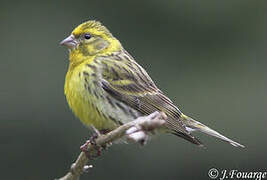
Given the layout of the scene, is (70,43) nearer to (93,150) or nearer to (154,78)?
(93,150)

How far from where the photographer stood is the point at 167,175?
30.8ft

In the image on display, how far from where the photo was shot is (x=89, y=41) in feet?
22.3

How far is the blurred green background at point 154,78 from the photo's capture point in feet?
30.6

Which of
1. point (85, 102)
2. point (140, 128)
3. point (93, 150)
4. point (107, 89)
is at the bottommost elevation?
point (93, 150)

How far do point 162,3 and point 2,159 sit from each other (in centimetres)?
Result: 322

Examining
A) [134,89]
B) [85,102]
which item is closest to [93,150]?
[85,102]

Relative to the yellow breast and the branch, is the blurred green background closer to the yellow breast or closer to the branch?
the yellow breast

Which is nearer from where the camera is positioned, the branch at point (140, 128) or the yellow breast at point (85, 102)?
the branch at point (140, 128)

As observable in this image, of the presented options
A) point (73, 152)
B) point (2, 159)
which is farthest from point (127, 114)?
point (2, 159)

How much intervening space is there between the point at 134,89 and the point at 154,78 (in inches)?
122

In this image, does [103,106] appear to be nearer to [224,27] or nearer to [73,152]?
[73,152]

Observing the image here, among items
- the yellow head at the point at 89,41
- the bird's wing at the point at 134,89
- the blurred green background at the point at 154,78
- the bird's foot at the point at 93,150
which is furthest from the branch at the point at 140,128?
the blurred green background at the point at 154,78

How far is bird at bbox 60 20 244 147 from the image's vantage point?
616cm

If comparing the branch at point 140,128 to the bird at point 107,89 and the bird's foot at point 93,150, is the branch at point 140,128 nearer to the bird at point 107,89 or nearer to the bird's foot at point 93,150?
the bird's foot at point 93,150
